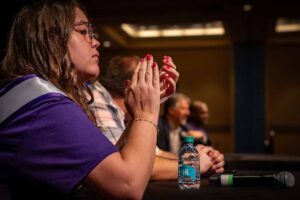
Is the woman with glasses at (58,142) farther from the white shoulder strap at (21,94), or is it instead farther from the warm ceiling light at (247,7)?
the warm ceiling light at (247,7)

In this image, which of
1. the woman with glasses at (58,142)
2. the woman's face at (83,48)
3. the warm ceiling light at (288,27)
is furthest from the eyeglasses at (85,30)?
the warm ceiling light at (288,27)

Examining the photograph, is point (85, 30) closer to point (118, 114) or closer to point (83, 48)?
point (83, 48)

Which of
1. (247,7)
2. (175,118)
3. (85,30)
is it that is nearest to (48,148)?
(85,30)

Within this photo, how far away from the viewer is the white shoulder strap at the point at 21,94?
0.89 m

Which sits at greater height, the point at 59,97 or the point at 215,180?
the point at 59,97

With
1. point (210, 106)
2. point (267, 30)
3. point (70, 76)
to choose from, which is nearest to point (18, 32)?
point (70, 76)

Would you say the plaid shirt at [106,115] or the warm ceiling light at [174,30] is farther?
the warm ceiling light at [174,30]

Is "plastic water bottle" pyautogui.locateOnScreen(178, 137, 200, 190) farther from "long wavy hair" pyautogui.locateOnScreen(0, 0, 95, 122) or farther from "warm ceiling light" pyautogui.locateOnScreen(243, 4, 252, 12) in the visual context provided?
"warm ceiling light" pyautogui.locateOnScreen(243, 4, 252, 12)

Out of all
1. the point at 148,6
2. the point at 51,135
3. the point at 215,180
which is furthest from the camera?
the point at 148,6

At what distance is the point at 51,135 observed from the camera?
864 mm

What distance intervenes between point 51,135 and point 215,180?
658 millimetres

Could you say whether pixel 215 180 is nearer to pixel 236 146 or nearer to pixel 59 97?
pixel 59 97

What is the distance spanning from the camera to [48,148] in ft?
2.83

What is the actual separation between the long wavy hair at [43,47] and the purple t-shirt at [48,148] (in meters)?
0.16
